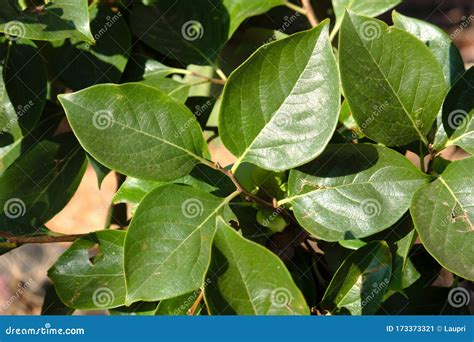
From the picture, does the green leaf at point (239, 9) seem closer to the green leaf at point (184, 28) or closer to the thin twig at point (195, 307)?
the green leaf at point (184, 28)

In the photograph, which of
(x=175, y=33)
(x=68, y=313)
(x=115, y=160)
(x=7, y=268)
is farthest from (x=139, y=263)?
(x=7, y=268)

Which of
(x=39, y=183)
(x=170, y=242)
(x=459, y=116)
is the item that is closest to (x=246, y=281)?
(x=170, y=242)

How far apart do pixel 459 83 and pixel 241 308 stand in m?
0.42

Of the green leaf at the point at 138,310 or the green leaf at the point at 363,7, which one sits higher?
the green leaf at the point at 363,7

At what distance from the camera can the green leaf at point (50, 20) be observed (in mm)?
872

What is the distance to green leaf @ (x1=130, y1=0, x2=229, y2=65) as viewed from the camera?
1077 millimetres

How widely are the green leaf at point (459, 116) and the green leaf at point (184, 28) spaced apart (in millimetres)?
368

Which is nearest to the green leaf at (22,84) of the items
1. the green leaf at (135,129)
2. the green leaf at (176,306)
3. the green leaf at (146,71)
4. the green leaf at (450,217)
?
the green leaf at (146,71)

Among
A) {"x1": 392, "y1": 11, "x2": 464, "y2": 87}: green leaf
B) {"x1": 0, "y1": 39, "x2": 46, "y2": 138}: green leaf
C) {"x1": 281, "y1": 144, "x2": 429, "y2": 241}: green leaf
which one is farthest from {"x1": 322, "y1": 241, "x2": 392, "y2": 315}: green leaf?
{"x1": 0, "y1": 39, "x2": 46, "y2": 138}: green leaf

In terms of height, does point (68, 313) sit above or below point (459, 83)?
below

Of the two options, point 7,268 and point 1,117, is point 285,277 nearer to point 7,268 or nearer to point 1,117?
point 1,117

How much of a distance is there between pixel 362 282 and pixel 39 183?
1.72ft

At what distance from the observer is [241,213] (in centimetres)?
92

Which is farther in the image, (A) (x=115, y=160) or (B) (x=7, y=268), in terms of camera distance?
(B) (x=7, y=268)
